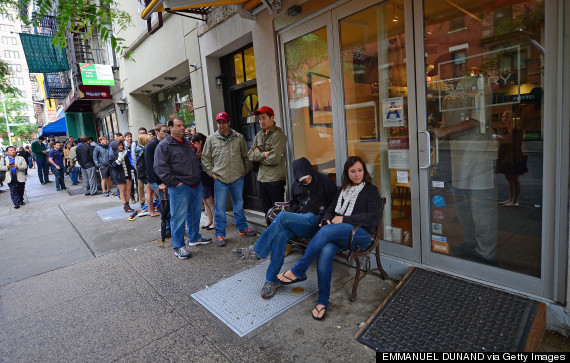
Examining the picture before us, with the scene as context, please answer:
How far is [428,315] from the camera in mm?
2672

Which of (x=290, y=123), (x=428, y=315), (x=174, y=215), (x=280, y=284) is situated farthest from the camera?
(x=290, y=123)

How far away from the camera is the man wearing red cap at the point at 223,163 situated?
489 centimetres

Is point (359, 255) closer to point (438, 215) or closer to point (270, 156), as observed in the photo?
point (438, 215)

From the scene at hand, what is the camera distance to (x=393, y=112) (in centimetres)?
353

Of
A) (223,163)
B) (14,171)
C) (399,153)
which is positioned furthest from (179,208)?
(14,171)

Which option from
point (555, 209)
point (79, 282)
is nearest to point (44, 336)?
point (79, 282)

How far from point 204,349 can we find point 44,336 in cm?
158

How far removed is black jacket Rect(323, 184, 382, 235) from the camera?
3.09 meters

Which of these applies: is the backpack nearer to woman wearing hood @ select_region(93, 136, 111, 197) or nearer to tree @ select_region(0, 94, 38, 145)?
woman wearing hood @ select_region(93, 136, 111, 197)

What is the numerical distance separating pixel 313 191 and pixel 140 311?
86.3 inches

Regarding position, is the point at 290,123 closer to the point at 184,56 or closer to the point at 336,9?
the point at 336,9

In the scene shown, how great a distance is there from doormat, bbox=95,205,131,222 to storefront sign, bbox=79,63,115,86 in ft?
17.0

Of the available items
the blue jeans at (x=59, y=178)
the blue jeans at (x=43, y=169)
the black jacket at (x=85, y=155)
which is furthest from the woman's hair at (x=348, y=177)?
the blue jeans at (x=43, y=169)

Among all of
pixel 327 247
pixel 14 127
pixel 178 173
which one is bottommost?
pixel 327 247
